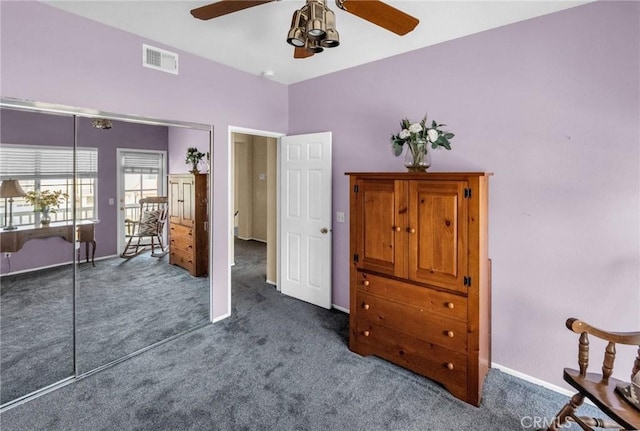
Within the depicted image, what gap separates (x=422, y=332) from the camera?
94.6 inches

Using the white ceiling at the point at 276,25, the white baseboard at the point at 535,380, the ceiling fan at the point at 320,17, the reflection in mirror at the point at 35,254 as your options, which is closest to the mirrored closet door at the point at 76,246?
the reflection in mirror at the point at 35,254

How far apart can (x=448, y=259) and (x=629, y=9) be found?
6.33ft

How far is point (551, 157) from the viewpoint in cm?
232

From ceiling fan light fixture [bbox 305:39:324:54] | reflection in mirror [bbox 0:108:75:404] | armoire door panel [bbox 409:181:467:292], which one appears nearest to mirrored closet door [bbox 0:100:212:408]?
reflection in mirror [bbox 0:108:75:404]

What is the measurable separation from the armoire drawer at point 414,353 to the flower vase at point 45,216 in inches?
98.6

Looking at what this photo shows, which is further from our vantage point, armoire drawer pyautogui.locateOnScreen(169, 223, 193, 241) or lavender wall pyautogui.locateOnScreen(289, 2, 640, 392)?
armoire drawer pyautogui.locateOnScreen(169, 223, 193, 241)

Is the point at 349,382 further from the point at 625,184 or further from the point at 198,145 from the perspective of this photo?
the point at 198,145

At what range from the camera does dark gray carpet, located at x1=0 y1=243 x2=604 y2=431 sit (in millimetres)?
2008

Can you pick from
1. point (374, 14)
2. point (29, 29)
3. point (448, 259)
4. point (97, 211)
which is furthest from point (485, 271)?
point (29, 29)

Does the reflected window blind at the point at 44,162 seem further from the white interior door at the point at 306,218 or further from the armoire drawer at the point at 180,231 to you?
the white interior door at the point at 306,218

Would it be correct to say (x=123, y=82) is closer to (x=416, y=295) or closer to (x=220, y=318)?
(x=220, y=318)

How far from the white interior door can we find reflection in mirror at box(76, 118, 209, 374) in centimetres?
114

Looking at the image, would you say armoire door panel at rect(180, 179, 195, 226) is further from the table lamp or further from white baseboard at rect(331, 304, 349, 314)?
white baseboard at rect(331, 304, 349, 314)

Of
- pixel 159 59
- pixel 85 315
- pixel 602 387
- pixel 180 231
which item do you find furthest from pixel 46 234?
pixel 602 387
